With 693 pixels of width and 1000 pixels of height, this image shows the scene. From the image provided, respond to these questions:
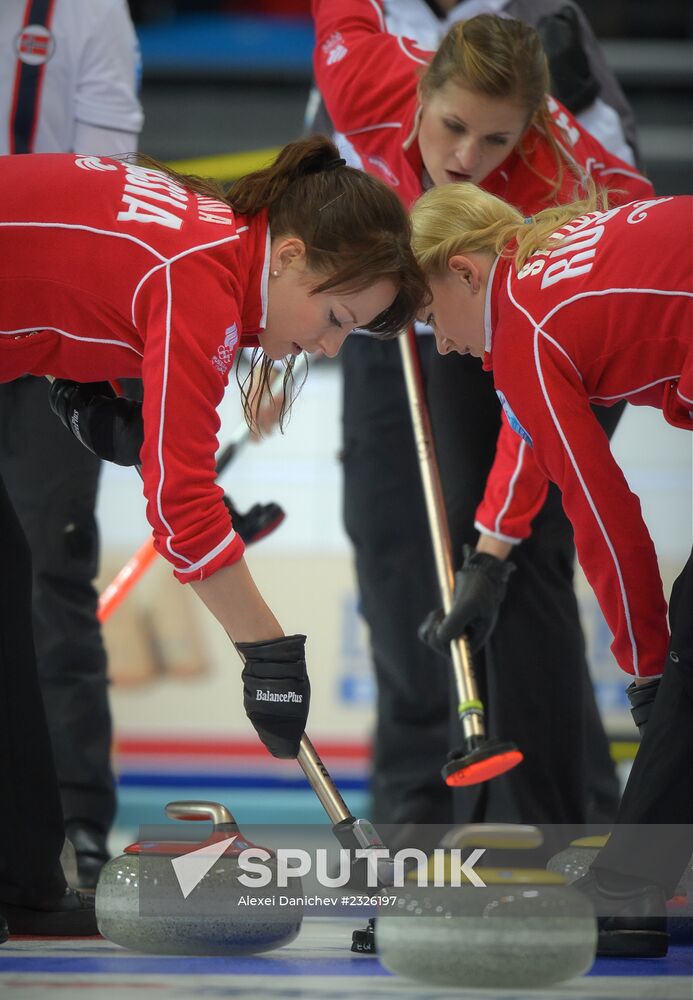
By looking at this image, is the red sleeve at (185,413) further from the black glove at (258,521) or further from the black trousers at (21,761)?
the black glove at (258,521)

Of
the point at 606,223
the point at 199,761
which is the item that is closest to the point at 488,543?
the point at 606,223

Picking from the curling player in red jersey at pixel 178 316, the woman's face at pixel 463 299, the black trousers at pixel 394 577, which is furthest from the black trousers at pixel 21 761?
the black trousers at pixel 394 577

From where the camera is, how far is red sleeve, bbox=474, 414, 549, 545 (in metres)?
2.06

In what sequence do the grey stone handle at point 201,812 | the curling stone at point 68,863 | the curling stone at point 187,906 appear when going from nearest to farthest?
1. the curling stone at point 187,906
2. the grey stone handle at point 201,812
3. the curling stone at point 68,863

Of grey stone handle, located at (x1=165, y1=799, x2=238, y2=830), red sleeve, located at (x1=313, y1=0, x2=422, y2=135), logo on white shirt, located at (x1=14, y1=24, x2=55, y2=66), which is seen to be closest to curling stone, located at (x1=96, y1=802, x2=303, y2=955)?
grey stone handle, located at (x1=165, y1=799, x2=238, y2=830)

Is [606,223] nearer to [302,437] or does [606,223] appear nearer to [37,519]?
[37,519]

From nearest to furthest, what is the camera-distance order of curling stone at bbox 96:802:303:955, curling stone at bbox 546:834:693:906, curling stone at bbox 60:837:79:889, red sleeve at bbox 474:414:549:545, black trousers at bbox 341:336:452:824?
curling stone at bbox 96:802:303:955
curling stone at bbox 546:834:693:906
curling stone at bbox 60:837:79:889
red sleeve at bbox 474:414:549:545
black trousers at bbox 341:336:452:824

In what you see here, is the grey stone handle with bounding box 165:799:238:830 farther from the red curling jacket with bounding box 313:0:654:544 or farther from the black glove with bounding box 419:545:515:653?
the red curling jacket with bounding box 313:0:654:544

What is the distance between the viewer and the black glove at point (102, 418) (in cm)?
177

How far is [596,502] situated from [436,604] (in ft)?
3.46

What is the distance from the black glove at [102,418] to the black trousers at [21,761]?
0.46ft

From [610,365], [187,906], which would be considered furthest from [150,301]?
[187,906]

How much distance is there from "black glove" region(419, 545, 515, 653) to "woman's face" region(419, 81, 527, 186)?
0.60 metres

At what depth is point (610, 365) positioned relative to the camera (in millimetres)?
1697
